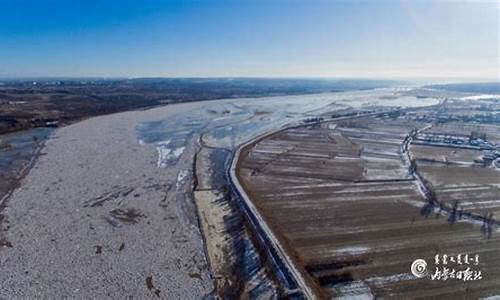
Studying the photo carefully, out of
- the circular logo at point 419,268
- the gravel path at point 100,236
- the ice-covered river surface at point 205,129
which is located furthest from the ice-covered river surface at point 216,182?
the circular logo at point 419,268

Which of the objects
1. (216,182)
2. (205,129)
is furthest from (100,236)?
(205,129)

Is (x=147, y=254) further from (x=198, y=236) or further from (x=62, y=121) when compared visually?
(x=62, y=121)

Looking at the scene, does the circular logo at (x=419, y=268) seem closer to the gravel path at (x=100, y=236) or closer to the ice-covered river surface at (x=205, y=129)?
the gravel path at (x=100, y=236)

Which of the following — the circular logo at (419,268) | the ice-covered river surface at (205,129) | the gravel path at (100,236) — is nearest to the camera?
the gravel path at (100,236)

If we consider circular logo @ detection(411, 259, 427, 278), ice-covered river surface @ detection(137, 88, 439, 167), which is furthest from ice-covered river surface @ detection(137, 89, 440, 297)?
circular logo @ detection(411, 259, 427, 278)

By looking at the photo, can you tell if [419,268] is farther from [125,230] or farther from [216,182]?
[216,182]

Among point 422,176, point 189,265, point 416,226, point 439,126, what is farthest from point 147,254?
point 439,126

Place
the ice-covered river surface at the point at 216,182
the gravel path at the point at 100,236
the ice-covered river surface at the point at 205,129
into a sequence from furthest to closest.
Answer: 1. the ice-covered river surface at the point at 205,129
2. the ice-covered river surface at the point at 216,182
3. the gravel path at the point at 100,236
